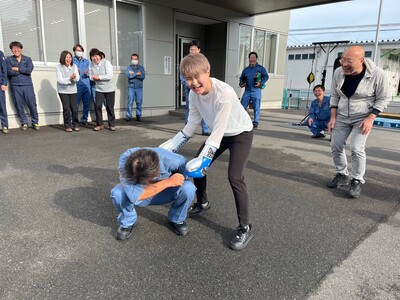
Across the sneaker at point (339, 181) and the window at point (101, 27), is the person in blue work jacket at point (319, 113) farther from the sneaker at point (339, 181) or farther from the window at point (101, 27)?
the window at point (101, 27)

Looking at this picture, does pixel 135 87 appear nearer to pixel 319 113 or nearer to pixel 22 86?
pixel 22 86

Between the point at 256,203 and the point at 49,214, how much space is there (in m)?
2.20

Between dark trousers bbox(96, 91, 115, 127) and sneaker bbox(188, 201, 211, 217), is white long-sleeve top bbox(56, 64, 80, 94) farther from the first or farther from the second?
sneaker bbox(188, 201, 211, 217)

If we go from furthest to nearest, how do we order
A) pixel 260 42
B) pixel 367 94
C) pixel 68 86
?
pixel 260 42 < pixel 68 86 < pixel 367 94

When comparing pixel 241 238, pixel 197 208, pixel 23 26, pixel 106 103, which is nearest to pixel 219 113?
pixel 241 238

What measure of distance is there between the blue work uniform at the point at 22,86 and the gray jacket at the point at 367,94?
6.19 meters

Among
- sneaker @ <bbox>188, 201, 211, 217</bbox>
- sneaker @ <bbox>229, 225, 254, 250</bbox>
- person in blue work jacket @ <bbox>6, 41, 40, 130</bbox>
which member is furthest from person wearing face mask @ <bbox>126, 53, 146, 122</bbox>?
sneaker @ <bbox>229, 225, 254, 250</bbox>

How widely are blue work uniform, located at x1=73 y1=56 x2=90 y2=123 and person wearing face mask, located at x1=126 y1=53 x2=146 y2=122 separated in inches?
47.7

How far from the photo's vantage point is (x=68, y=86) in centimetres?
673

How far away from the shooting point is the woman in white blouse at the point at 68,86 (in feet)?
21.3

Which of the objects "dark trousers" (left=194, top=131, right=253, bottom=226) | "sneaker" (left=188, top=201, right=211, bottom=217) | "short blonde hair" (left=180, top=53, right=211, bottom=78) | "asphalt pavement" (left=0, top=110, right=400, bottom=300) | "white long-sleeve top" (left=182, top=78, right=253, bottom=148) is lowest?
"asphalt pavement" (left=0, top=110, right=400, bottom=300)

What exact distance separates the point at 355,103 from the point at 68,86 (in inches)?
229

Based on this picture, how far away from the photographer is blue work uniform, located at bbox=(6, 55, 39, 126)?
6.41 meters

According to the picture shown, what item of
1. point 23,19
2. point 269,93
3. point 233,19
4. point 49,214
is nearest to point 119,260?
point 49,214
